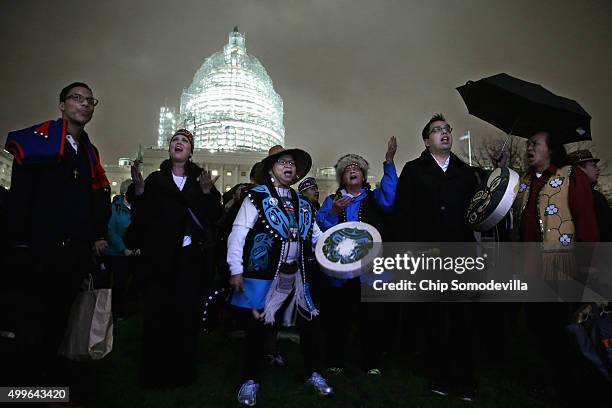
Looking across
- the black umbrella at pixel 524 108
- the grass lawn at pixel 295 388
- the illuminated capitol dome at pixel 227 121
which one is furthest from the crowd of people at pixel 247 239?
the illuminated capitol dome at pixel 227 121

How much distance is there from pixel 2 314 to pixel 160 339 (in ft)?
4.11

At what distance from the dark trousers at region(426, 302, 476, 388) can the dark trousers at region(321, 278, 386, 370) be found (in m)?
0.66

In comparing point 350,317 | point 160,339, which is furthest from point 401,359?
point 160,339

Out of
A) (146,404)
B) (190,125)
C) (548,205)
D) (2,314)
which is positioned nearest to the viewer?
(2,314)

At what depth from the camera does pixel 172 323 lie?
3564mm

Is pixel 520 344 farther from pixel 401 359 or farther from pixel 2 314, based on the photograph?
pixel 2 314

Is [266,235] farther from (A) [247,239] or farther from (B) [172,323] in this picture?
(B) [172,323]

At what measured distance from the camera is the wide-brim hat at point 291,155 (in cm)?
364

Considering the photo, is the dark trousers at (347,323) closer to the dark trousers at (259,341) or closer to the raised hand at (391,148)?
the dark trousers at (259,341)

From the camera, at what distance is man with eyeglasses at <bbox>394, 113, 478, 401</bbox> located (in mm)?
3340

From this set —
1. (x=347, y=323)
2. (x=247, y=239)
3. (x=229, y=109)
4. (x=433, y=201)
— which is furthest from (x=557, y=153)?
(x=229, y=109)

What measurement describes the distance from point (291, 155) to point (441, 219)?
162cm

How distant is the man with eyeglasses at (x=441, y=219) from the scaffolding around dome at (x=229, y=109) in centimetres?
7026

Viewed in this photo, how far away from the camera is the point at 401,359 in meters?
4.43
